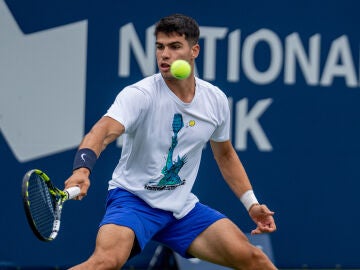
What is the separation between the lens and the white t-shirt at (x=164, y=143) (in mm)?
5078

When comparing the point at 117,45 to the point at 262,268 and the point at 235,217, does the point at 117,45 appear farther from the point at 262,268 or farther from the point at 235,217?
the point at 262,268

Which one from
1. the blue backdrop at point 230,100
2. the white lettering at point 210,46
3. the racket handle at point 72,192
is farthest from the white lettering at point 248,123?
the racket handle at point 72,192

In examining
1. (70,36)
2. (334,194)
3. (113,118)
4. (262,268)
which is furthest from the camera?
(334,194)

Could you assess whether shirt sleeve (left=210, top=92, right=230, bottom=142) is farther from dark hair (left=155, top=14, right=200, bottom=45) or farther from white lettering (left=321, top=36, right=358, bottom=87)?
white lettering (left=321, top=36, right=358, bottom=87)

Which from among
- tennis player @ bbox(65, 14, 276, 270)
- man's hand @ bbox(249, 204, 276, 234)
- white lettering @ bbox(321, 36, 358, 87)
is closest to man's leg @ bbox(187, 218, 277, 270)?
Result: tennis player @ bbox(65, 14, 276, 270)

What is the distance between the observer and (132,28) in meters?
7.04

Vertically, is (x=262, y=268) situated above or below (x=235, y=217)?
above

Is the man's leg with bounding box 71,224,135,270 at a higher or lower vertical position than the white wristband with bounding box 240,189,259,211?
higher

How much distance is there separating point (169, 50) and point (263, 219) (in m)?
1.07

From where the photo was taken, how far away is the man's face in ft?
16.8

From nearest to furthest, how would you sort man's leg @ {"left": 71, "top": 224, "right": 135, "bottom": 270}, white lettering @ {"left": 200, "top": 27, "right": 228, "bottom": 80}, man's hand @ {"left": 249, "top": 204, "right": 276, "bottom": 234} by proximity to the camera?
man's leg @ {"left": 71, "top": 224, "right": 135, "bottom": 270}, man's hand @ {"left": 249, "top": 204, "right": 276, "bottom": 234}, white lettering @ {"left": 200, "top": 27, "right": 228, "bottom": 80}

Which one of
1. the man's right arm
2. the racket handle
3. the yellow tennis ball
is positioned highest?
the yellow tennis ball

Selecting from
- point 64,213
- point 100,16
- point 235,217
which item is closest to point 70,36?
point 100,16

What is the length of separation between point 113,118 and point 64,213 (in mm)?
2413
